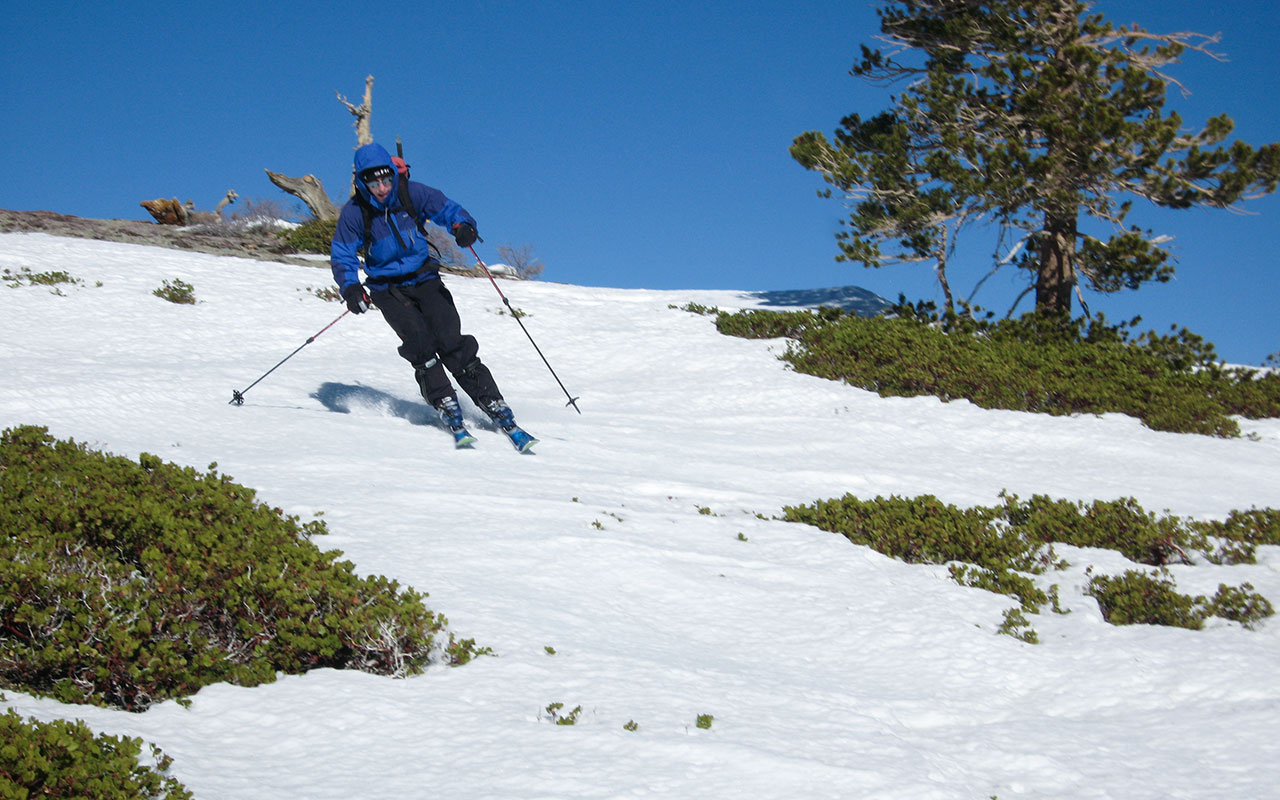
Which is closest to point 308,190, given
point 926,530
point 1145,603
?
point 926,530

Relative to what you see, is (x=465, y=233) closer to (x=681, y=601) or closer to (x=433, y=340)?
(x=433, y=340)

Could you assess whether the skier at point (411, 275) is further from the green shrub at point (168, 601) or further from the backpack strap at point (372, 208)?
the green shrub at point (168, 601)

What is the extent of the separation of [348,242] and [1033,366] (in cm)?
929

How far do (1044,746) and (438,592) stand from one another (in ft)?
8.99

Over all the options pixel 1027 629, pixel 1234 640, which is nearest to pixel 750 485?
pixel 1027 629

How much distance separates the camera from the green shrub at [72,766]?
2.46 metres

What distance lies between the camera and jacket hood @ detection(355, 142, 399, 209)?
313 inches

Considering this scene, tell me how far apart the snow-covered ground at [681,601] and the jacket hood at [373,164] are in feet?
6.94

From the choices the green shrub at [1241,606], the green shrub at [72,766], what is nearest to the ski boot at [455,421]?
the green shrub at [72,766]

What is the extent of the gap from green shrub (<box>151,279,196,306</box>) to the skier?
671cm

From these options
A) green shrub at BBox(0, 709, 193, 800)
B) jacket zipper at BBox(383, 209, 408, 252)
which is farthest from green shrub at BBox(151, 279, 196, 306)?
green shrub at BBox(0, 709, 193, 800)

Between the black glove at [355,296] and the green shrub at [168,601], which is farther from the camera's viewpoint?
the black glove at [355,296]

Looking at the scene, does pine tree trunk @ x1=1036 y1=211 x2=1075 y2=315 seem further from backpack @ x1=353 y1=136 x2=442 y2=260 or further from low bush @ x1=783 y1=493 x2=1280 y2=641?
backpack @ x1=353 y1=136 x2=442 y2=260

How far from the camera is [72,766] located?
101 inches
